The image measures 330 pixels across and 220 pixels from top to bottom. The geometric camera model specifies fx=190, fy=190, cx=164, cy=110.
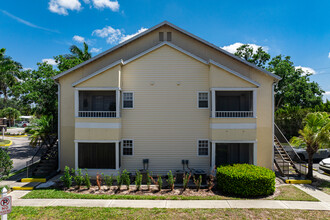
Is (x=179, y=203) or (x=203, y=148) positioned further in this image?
(x=203, y=148)

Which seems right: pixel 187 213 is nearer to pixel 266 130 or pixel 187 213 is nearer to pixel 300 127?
pixel 266 130

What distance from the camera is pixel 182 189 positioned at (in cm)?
1077

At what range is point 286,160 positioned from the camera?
1400 cm

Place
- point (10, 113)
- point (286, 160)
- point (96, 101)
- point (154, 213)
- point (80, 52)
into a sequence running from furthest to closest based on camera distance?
1. point (10, 113)
2. point (80, 52)
3. point (96, 101)
4. point (286, 160)
5. point (154, 213)

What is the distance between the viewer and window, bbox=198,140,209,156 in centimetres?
1347

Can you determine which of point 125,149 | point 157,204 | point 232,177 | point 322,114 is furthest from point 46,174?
point 322,114

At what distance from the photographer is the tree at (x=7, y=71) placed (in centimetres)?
1562

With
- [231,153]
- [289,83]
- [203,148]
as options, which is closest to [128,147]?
[203,148]

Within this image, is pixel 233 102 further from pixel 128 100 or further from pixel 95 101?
pixel 95 101

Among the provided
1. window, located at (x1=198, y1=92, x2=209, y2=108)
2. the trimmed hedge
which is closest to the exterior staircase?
the trimmed hedge

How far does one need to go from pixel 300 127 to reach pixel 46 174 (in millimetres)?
25986

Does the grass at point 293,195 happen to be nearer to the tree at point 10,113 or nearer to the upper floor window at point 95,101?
the upper floor window at point 95,101

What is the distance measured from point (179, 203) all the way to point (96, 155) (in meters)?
6.84

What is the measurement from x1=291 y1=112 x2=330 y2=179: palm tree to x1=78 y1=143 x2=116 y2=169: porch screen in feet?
41.4
